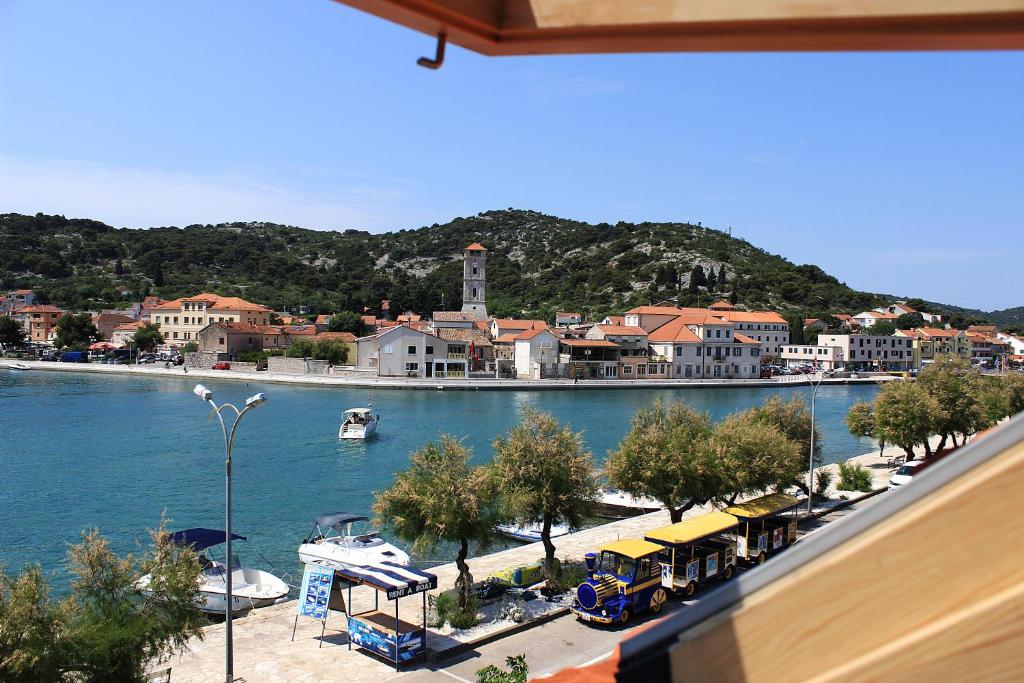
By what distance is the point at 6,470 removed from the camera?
2641 centimetres

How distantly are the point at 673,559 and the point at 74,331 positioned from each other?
7931 centimetres

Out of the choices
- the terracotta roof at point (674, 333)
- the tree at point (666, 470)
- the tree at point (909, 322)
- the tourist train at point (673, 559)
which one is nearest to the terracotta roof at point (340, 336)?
the terracotta roof at point (674, 333)

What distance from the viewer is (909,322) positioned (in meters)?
97.8

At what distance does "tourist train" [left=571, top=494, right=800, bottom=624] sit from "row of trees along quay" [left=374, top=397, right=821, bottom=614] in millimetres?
1168

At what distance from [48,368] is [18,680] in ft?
238

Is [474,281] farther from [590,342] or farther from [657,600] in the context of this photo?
[657,600]

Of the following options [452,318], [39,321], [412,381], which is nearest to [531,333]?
[452,318]

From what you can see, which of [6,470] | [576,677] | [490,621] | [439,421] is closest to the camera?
[576,677]

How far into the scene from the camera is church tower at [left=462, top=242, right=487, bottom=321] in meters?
80.4

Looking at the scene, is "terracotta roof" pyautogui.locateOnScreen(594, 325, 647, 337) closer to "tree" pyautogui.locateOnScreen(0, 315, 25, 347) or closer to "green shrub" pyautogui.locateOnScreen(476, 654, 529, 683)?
"green shrub" pyautogui.locateOnScreen(476, 654, 529, 683)

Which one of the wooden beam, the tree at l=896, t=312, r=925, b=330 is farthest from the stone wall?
the tree at l=896, t=312, r=925, b=330

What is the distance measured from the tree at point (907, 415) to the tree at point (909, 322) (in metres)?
79.8

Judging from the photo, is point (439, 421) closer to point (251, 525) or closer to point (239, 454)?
point (239, 454)

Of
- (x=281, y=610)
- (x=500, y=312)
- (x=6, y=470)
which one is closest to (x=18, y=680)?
(x=281, y=610)
